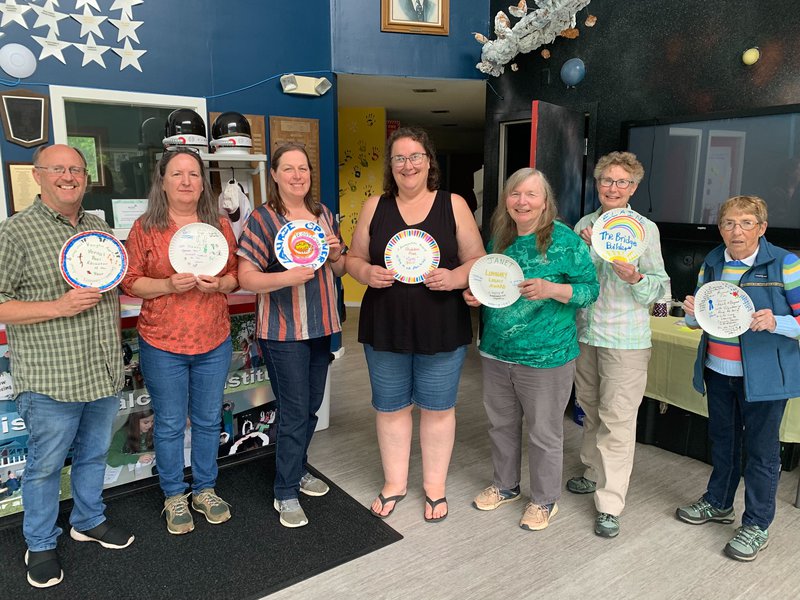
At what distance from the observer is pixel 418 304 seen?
7.32 feet

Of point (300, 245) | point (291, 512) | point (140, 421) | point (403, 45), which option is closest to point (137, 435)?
point (140, 421)

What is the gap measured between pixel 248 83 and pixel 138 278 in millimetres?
2620

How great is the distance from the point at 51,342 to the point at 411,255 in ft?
4.15

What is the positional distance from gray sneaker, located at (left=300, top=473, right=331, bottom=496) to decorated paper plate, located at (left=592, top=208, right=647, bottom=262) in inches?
63.3

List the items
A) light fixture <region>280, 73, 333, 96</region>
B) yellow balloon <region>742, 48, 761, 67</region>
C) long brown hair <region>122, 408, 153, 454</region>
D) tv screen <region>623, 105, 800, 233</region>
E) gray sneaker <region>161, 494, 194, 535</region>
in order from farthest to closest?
light fixture <region>280, 73, 333, 96</region>, yellow balloon <region>742, 48, 761, 67</region>, tv screen <region>623, 105, 800, 233</region>, long brown hair <region>122, 408, 153, 454</region>, gray sneaker <region>161, 494, 194, 535</region>

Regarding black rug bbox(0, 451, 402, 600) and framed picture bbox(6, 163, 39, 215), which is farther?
framed picture bbox(6, 163, 39, 215)

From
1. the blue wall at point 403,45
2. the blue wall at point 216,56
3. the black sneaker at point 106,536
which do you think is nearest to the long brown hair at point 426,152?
the black sneaker at point 106,536

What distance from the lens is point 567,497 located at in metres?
2.68

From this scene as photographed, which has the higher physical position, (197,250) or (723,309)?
(197,250)

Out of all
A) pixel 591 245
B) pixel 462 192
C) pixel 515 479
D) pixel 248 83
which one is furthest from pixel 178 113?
pixel 462 192

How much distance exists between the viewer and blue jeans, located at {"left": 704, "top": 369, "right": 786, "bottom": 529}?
214 cm

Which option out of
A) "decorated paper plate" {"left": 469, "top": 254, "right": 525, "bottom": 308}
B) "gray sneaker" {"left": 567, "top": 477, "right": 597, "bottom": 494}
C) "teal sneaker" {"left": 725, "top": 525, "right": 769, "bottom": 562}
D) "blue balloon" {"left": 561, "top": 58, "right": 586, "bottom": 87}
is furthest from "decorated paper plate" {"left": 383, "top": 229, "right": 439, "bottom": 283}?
"blue balloon" {"left": 561, "top": 58, "right": 586, "bottom": 87}

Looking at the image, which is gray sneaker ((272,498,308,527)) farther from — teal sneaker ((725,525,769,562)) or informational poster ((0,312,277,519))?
teal sneaker ((725,525,769,562))

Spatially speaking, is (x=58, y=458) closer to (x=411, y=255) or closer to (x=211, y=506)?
(x=211, y=506)
